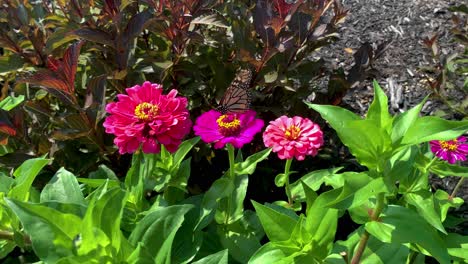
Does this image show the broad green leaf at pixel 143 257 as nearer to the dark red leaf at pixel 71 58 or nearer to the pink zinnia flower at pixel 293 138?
the pink zinnia flower at pixel 293 138

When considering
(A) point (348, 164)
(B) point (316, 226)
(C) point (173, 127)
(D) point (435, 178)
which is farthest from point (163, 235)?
(D) point (435, 178)

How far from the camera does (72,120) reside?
207 cm

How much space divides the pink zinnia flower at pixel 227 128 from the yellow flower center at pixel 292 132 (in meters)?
0.09

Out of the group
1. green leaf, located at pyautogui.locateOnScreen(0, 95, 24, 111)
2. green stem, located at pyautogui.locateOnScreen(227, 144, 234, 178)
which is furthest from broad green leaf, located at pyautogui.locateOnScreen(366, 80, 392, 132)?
green leaf, located at pyautogui.locateOnScreen(0, 95, 24, 111)

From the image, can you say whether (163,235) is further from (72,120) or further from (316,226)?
(72,120)

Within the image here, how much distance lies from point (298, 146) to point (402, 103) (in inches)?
74.5

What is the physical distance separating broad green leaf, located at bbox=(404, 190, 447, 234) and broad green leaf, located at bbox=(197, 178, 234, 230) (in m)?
0.58

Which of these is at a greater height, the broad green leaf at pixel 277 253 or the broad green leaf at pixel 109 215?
the broad green leaf at pixel 109 215

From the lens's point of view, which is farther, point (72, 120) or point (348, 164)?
point (348, 164)

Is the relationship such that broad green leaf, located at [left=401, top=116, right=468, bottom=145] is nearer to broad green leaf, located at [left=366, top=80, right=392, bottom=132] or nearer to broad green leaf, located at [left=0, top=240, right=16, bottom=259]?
broad green leaf, located at [left=366, top=80, right=392, bottom=132]

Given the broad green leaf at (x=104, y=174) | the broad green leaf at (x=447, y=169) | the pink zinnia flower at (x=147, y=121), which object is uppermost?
the pink zinnia flower at (x=147, y=121)

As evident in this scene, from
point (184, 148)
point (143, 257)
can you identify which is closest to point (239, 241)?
point (184, 148)

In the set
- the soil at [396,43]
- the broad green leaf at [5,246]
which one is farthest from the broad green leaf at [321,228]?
the soil at [396,43]

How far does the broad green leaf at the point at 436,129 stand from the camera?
1.32m
